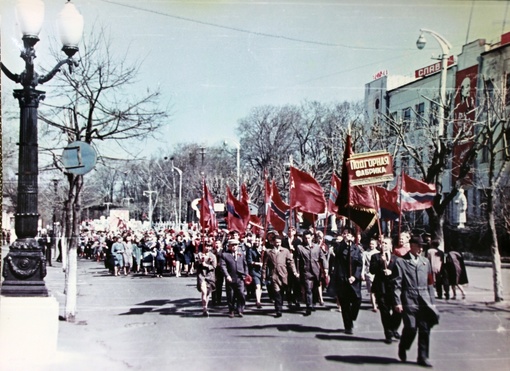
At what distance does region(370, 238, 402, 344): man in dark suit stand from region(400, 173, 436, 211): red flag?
2.78 ft

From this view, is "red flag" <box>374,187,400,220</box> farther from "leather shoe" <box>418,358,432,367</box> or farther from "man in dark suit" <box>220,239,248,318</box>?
"leather shoe" <box>418,358,432,367</box>

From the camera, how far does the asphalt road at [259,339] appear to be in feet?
26.5

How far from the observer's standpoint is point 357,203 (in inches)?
384

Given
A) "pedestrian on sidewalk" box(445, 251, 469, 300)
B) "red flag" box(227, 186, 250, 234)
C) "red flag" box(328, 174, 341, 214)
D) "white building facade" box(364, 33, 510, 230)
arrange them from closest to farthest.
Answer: "white building facade" box(364, 33, 510, 230) < "pedestrian on sidewalk" box(445, 251, 469, 300) < "red flag" box(328, 174, 341, 214) < "red flag" box(227, 186, 250, 234)

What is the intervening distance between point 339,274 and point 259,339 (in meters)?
1.72

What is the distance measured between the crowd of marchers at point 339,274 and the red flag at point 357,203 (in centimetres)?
39

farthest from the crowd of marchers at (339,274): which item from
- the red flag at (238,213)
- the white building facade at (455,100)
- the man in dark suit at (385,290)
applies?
the white building facade at (455,100)

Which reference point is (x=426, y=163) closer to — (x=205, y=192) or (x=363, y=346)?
(x=205, y=192)

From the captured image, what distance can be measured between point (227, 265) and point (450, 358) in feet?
14.5

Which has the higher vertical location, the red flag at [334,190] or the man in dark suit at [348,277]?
the red flag at [334,190]

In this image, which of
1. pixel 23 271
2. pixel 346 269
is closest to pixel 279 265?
pixel 346 269

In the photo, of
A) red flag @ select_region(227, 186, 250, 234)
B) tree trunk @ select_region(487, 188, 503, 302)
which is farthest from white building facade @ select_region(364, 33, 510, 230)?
red flag @ select_region(227, 186, 250, 234)

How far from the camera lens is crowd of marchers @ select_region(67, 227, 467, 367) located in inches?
313

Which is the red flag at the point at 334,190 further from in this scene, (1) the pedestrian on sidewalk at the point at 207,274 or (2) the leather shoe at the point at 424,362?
(2) the leather shoe at the point at 424,362
